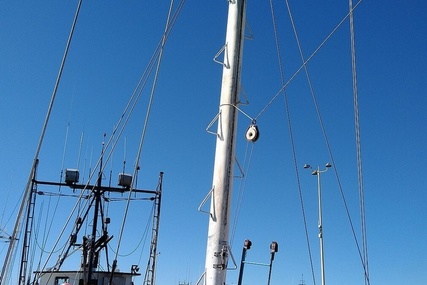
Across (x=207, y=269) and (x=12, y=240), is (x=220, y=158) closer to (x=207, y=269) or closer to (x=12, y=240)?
(x=207, y=269)

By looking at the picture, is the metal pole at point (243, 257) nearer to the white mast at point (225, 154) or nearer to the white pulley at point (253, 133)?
the white mast at point (225, 154)

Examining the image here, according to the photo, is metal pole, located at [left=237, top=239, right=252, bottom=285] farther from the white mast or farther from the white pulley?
the white pulley

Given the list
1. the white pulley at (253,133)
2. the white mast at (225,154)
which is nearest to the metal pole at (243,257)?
the white mast at (225,154)

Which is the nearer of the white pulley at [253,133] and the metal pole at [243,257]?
the metal pole at [243,257]

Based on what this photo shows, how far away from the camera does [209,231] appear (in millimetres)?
9789

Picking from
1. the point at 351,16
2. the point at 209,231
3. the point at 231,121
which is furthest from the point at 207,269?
the point at 351,16

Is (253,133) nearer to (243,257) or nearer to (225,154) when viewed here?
(225,154)

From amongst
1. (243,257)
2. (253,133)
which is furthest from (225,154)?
(243,257)

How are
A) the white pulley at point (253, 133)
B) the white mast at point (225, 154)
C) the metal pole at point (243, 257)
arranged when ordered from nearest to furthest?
the metal pole at point (243, 257)
the white mast at point (225, 154)
the white pulley at point (253, 133)

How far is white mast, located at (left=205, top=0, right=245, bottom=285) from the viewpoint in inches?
378

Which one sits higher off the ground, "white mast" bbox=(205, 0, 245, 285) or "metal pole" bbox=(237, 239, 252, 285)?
"white mast" bbox=(205, 0, 245, 285)

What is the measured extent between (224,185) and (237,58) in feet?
8.01

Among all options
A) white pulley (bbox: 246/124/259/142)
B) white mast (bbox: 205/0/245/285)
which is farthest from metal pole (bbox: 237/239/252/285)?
white pulley (bbox: 246/124/259/142)

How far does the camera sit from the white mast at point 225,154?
959cm
